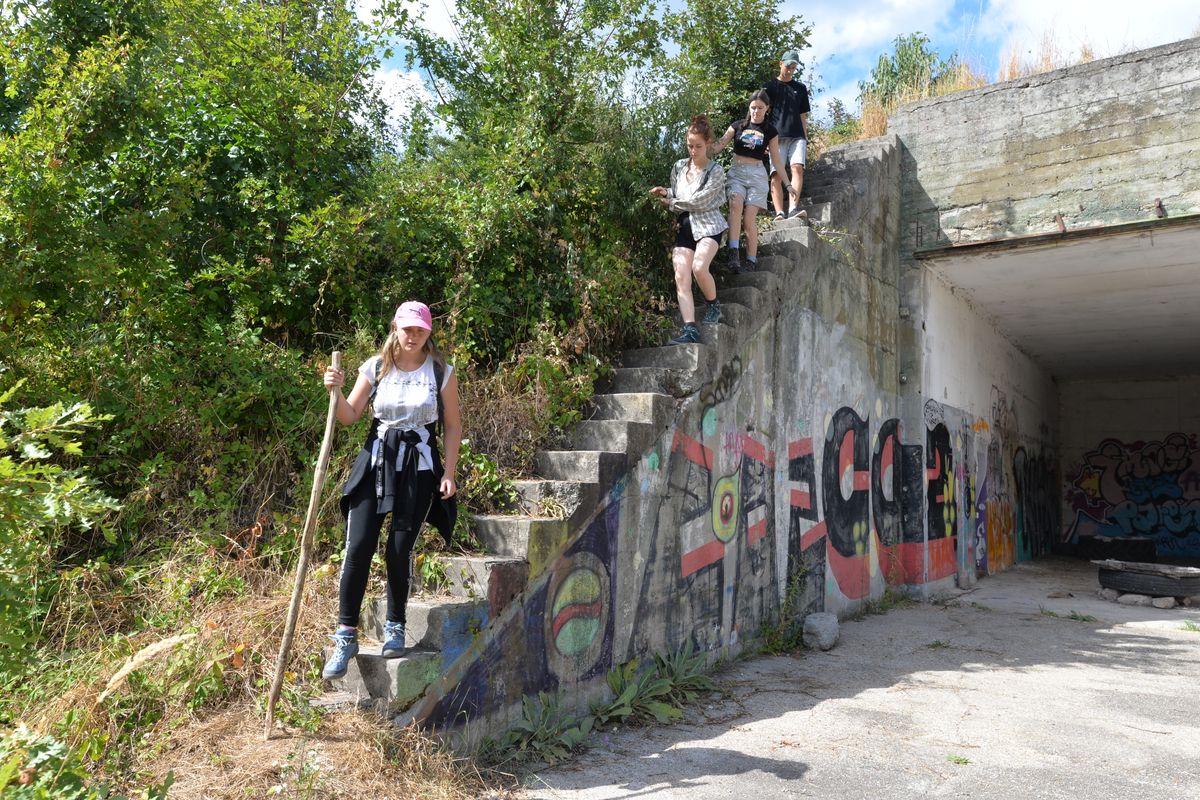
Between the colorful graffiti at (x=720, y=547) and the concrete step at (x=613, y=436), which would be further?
the concrete step at (x=613, y=436)

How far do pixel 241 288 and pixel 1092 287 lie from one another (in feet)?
38.2

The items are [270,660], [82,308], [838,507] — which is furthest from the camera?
[838,507]

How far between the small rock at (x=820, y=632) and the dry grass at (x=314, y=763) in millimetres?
4074

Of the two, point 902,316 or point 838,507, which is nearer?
point 838,507

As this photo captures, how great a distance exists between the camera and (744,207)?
26.0 ft

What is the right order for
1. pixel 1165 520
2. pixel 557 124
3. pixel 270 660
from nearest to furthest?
pixel 270 660 < pixel 557 124 < pixel 1165 520

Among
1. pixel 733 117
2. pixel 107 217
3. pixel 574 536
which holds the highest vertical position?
pixel 733 117

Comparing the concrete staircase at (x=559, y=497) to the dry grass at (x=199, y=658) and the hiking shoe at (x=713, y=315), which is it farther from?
the dry grass at (x=199, y=658)

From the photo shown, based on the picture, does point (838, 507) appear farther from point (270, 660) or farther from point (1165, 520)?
point (1165, 520)

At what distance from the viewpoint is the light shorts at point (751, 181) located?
295 inches

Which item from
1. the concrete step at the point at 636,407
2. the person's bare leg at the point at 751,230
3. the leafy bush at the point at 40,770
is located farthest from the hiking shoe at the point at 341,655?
the person's bare leg at the point at 751,230

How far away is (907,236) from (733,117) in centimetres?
285

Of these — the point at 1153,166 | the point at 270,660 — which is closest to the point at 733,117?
the point at 1153,166

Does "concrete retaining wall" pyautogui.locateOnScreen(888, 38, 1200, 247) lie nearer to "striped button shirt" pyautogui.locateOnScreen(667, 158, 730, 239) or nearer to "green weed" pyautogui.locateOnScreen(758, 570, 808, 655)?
"striped button shirt" pyautogui.locateOnScreen(667, 158, 730, 239)
